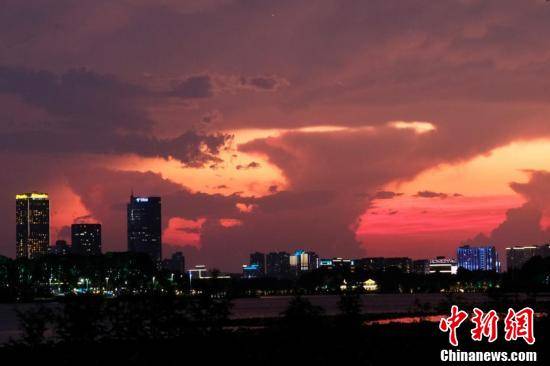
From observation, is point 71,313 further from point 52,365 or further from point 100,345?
point 52,365

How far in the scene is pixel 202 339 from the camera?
3127 centimetres

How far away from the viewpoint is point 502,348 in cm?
2781

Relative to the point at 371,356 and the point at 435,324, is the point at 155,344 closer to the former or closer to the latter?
the point at 371,356

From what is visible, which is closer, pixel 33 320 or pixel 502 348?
pixel 502 348

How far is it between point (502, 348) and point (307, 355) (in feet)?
19.2

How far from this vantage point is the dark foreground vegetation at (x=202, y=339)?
90.7ft

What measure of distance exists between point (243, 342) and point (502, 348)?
29.1 ft

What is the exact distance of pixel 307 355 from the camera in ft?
90.2

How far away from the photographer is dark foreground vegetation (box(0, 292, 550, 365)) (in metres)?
27.7

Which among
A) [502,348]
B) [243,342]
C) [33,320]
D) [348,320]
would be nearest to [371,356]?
[502,348]

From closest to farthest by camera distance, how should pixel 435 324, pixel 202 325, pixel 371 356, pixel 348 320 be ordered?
pixel 371 356 < pixel 202 325 < pixel 348 320 < pixel 435 324

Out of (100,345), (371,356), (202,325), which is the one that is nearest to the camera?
(371,356)

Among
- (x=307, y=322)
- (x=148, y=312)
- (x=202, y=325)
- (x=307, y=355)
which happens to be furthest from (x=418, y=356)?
(x=148, y=312)

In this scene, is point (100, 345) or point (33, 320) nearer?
point (100, 345)
